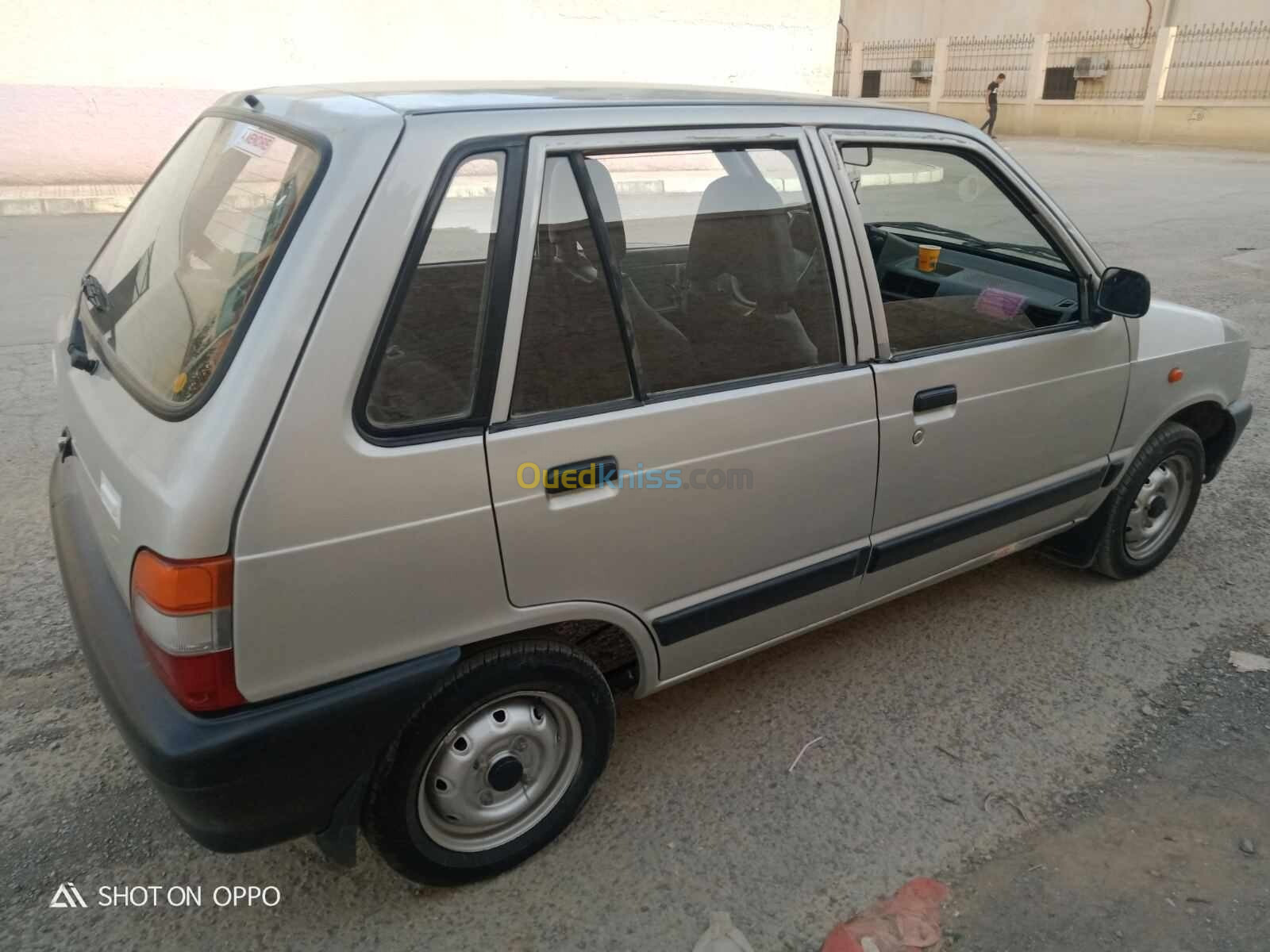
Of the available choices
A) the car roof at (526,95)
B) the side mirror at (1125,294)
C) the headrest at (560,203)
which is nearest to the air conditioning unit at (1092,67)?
the side mirror at (1125,294)

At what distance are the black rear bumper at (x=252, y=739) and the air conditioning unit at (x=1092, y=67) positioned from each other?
2883 cm

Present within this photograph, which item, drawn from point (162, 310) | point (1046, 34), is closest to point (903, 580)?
point (162, 310)

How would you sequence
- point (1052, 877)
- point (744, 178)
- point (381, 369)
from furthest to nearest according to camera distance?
point (744, 178)
point (1052, 877)
point (381, 369)

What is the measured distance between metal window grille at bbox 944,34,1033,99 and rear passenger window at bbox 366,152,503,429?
28444 millimetres

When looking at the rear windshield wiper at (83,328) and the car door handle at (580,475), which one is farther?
the rear windshield wiper at (83,328)

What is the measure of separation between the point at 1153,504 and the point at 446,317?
3.03 m

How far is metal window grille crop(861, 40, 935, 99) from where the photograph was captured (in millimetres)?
29031

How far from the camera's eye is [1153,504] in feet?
12.0

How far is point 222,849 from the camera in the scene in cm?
190

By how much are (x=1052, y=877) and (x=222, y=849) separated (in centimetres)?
199

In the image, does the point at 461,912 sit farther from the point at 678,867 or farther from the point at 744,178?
the point at 744,178

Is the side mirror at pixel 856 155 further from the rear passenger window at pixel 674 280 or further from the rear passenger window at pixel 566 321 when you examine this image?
the rear passenger window at pixel 566 321

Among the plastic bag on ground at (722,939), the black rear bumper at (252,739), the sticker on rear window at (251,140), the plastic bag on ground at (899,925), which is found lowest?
the plastic bag on ground at (899,925)

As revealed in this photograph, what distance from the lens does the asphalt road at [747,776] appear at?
7.23 feet
